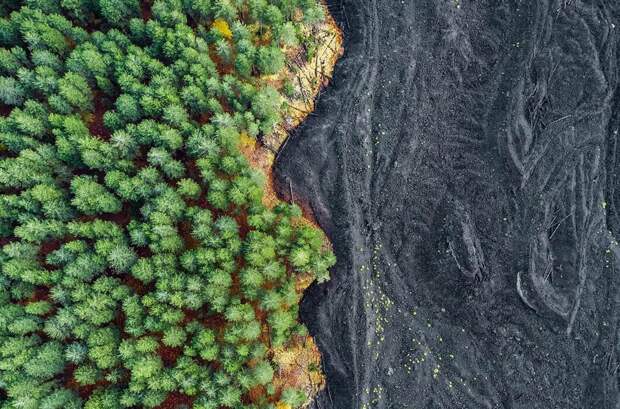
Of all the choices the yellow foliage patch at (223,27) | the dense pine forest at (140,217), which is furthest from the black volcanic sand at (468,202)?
the yellow foliage patch at (223,27)

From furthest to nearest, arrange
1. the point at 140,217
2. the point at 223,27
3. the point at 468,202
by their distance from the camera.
Answer: the point at 468,202 < the point at 223,27 < the point at 140,217

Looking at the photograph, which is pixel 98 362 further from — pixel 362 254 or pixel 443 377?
pixel 443 377

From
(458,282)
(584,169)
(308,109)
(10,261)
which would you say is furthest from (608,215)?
(10,261)

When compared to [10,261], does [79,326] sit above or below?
below

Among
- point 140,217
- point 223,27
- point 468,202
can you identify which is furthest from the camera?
point 468,202

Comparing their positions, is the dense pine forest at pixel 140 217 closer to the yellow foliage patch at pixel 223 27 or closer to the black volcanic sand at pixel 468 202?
the yellow foliage patch at pixel 223 27

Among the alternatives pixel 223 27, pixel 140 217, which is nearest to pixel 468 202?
pixel 223 27

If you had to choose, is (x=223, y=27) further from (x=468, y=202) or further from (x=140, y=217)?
(x=468, y=202)
